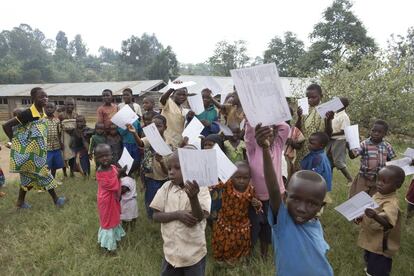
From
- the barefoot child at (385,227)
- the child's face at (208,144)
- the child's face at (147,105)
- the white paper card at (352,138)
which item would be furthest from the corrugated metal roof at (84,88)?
the barefoot child at (385,227)

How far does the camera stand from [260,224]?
3.19 meters

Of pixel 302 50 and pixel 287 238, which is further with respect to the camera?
pixel 302 50

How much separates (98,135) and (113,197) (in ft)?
6.59

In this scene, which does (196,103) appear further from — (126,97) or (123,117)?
(126,97)

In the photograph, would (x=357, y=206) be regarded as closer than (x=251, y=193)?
Yes

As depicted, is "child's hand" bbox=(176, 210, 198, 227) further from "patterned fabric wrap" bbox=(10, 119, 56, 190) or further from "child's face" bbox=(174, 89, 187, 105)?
"patterned fabric wrap" bbox=(10, 119, 56, 190)

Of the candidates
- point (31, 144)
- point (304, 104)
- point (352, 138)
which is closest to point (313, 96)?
point (304, 104)

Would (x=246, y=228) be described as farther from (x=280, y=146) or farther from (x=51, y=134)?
(x=51, y=134)

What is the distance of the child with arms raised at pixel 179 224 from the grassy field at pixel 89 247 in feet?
2.64

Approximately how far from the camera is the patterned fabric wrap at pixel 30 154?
4281 millimetres

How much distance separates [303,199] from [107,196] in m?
2.21

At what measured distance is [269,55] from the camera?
3712 centimetres

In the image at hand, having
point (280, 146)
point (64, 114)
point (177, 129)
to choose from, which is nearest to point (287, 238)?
point (280, 146)

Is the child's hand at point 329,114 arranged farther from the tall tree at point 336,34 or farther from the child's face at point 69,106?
the tall tree at point 336,34
